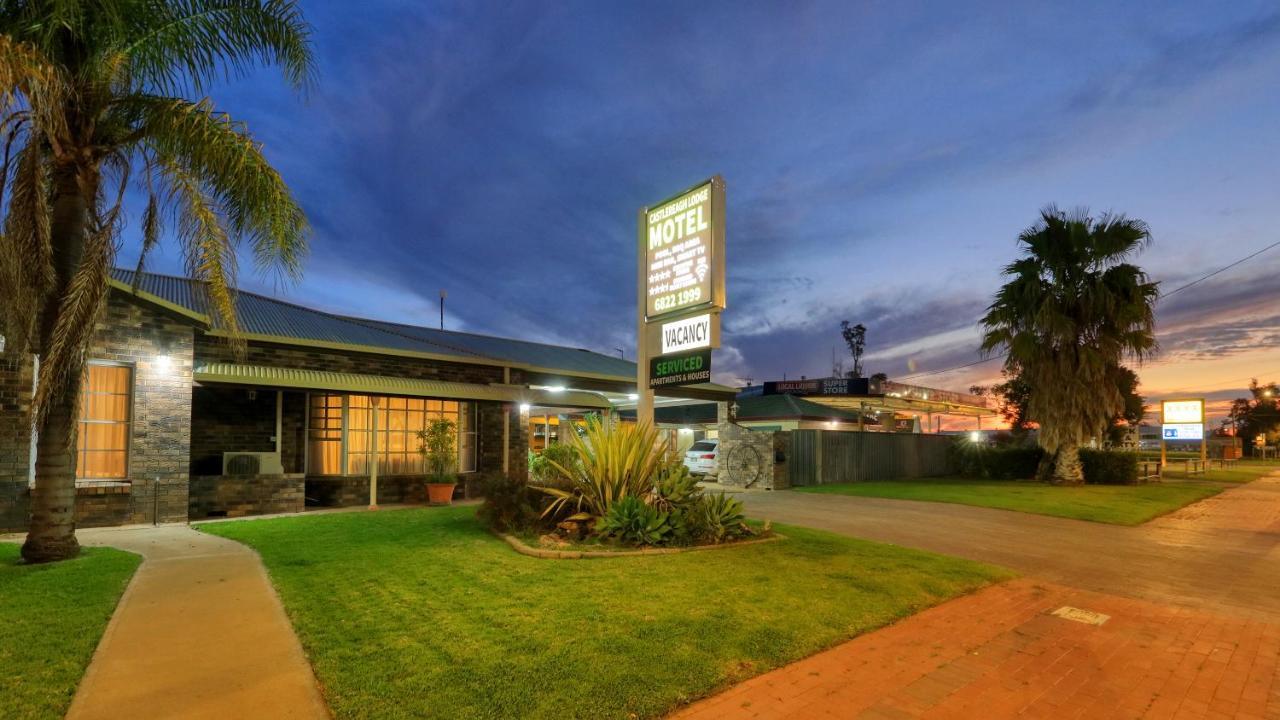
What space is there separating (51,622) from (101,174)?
5345 mm

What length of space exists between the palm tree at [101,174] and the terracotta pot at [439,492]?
6.34m

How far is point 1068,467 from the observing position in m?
21.6

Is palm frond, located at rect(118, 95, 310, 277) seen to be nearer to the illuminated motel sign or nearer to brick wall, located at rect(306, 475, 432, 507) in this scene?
the illuminated motel sign

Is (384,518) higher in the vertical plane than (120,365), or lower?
lower

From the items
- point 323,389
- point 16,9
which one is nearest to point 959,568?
point 323,389

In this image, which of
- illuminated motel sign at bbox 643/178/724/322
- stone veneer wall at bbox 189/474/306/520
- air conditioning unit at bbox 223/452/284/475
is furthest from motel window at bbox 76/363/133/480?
illuminated motel sign at bbox 643/178/724/322

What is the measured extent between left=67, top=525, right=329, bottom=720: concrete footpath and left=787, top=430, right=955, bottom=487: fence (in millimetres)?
16316

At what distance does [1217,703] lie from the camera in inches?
163

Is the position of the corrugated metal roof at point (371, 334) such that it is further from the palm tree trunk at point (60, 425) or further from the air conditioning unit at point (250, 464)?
the air conditioning unit at point (250, 464)

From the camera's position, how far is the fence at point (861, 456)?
68.2 ft

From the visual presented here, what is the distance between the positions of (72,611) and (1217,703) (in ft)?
26.6

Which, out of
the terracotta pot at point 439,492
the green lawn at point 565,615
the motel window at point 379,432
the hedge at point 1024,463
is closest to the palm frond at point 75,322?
the green lawn at point 565,615

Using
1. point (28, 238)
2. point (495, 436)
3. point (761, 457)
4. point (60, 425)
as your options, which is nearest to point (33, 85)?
point (28, 238)

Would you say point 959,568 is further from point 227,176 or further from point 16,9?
point 16,9
